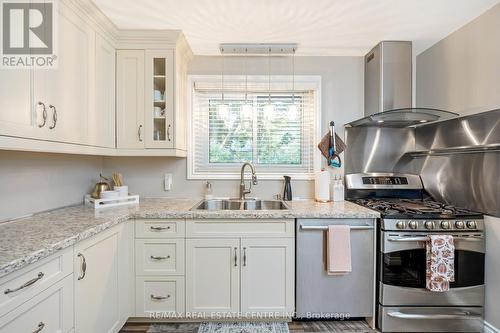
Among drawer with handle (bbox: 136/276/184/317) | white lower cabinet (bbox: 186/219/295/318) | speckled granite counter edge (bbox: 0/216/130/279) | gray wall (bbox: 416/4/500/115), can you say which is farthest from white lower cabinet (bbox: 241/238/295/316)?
gray wall (bbox: 416/4/500/115)

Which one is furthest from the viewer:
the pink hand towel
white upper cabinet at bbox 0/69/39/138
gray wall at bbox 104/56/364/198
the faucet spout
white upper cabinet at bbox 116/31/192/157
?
gray wall at bbox 104/56/364/198

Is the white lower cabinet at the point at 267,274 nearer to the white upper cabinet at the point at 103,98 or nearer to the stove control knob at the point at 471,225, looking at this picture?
the stove control knob at the point at 471,225

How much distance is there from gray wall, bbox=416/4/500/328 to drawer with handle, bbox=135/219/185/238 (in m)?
2.25

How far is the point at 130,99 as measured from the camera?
7.04 ft

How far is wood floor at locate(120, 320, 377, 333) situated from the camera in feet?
6.14

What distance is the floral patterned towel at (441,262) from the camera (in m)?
1.73

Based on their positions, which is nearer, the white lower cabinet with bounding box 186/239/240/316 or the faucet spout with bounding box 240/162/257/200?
the white lower cabinet with bounding box 186/239/240/316

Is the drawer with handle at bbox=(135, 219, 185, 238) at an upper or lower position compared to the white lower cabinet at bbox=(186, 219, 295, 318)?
upper

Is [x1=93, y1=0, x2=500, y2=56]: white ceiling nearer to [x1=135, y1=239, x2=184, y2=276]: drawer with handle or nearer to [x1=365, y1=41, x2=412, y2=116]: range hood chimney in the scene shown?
[x1=365, y1=41, x2=412, y2=116]: range hood chimney

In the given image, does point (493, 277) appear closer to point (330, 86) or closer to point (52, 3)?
point (330, 86)

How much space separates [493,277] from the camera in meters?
1.76

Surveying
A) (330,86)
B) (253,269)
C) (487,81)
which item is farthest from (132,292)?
(487,81)
